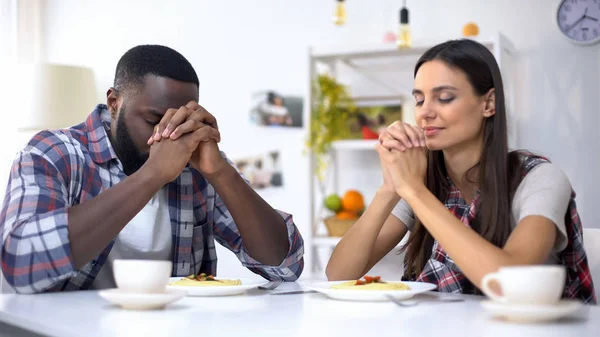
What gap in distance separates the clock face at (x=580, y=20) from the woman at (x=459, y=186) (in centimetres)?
185

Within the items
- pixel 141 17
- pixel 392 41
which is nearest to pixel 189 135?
pixel 392 41

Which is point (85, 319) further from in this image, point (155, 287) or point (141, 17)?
point (141, 17)

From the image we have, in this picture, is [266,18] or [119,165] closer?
[119,165]

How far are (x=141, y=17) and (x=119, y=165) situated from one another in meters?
2.81

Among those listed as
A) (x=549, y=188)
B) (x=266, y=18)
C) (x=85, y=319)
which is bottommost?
(x=85, y=319)

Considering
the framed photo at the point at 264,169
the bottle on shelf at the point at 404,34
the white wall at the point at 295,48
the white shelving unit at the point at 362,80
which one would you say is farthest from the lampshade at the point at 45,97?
the bottle on shelf at the point at 404,34

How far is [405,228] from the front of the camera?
71.9 inches

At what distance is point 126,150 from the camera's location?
178 cm

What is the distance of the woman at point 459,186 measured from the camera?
146 centimetres

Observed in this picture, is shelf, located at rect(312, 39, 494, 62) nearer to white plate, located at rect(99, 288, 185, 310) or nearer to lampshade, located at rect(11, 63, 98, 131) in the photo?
lampshade, located at rect(11, 63, 98, 131)

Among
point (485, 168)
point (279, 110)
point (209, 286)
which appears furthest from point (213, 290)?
point (279, 110)

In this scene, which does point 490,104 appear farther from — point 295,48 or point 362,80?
point 295,48

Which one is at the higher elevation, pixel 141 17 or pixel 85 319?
pixel 141 17

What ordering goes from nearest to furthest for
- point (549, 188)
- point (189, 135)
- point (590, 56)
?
point (549, 188) → point (189, 135) → point (590, 56)
